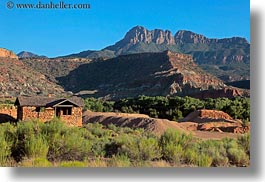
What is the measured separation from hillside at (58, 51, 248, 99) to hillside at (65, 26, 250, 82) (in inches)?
400

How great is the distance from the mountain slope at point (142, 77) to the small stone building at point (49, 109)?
122ft

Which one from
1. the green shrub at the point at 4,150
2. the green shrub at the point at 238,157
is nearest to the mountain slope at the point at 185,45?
the green shrub at the point at 238,157

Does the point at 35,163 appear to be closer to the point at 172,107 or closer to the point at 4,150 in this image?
the point at 4,150

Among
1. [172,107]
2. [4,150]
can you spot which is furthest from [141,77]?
[4,150]

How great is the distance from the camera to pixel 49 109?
76.5ft

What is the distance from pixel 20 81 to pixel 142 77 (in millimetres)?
19821

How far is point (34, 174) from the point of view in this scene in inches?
283

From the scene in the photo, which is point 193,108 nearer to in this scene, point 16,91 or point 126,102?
point 126,102

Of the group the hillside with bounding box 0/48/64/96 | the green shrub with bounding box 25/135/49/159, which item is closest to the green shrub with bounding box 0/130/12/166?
the green shrub with bounding box 25/135/49/159

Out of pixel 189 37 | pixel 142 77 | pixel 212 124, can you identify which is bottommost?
pixel 212 124

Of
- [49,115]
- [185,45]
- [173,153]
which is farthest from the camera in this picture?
[185,45]

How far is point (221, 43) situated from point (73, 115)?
88582mm

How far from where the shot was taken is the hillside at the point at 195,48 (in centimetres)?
8110

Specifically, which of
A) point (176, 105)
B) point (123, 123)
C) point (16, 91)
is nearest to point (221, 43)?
point (16, 91)
